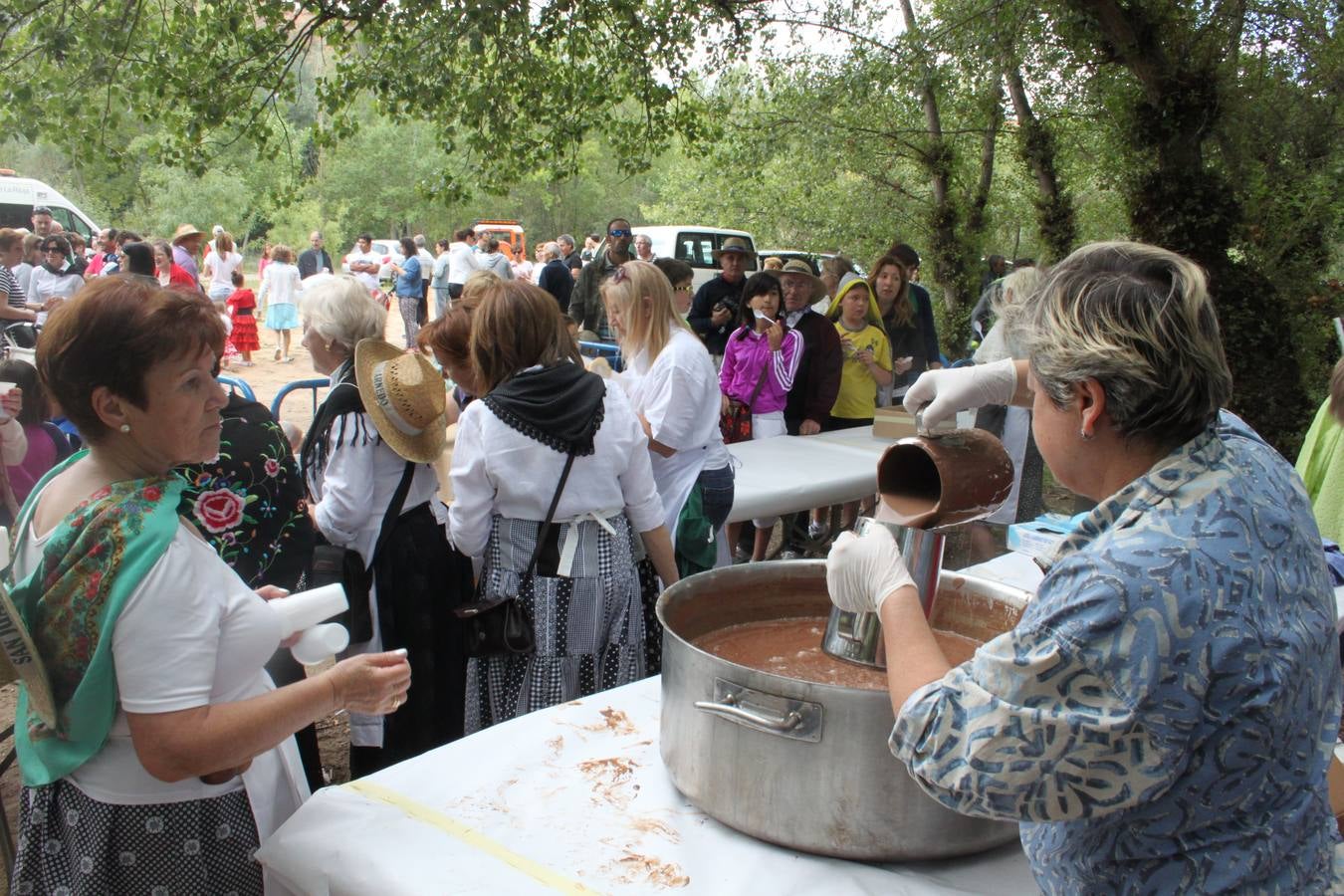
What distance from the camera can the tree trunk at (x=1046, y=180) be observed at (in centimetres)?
963

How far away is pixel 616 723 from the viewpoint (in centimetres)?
175

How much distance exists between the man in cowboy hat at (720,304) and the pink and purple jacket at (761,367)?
152 centimetres

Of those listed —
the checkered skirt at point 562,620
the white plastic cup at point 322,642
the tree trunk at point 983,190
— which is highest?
the tree trunk at point 983,190

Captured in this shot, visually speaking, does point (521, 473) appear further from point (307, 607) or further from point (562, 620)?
point (307, 607)

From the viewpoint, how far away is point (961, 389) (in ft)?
5.79

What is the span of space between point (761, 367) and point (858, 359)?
2.33 ft

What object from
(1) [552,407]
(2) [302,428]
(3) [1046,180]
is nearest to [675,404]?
(1) [552,407]

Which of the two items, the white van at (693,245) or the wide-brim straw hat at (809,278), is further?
the white van at (693,245)

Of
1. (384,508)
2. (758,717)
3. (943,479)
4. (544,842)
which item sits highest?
(943,479)

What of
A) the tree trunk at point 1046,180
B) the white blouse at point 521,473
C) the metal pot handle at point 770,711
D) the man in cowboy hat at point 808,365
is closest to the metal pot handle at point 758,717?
the metal pot handle at point 770,711

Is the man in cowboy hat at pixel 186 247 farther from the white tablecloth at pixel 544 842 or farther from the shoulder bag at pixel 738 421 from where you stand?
the white tablecloth at pixel 544 842

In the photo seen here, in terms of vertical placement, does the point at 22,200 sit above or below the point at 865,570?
above

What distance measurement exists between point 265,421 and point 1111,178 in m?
6.99

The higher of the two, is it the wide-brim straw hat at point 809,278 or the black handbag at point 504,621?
the wide-brim straw hat at point 809,278
